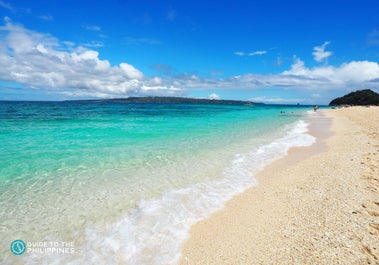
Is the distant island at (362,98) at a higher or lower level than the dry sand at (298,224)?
higher

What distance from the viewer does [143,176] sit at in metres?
8.11

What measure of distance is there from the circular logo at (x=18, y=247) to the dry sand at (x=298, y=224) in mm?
3289

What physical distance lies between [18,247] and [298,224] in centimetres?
593

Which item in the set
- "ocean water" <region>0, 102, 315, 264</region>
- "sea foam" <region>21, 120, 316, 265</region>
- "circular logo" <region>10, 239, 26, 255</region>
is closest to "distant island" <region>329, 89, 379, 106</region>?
"ocean water" <region>0, 102, 315, 264</region>

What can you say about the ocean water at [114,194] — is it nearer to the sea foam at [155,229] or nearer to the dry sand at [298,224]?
the sea foam at [155,229]

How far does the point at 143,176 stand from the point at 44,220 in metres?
3.43

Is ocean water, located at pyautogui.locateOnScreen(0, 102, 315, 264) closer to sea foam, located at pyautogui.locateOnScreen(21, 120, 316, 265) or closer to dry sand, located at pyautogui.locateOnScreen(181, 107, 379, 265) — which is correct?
sea foam, located at pyautogui.locateOnScreen(21, 120, 316, 265)

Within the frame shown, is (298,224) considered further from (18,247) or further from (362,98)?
(362,98)

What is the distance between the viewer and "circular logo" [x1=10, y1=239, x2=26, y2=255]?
4251mm

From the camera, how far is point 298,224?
4.68m

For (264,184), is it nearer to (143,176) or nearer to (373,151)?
(143,176)

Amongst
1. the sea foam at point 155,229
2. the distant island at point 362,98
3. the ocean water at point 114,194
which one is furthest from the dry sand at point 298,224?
the distant island at point 362,98

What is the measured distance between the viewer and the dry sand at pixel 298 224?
375 cm

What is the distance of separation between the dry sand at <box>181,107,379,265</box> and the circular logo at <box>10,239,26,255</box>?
329cm
